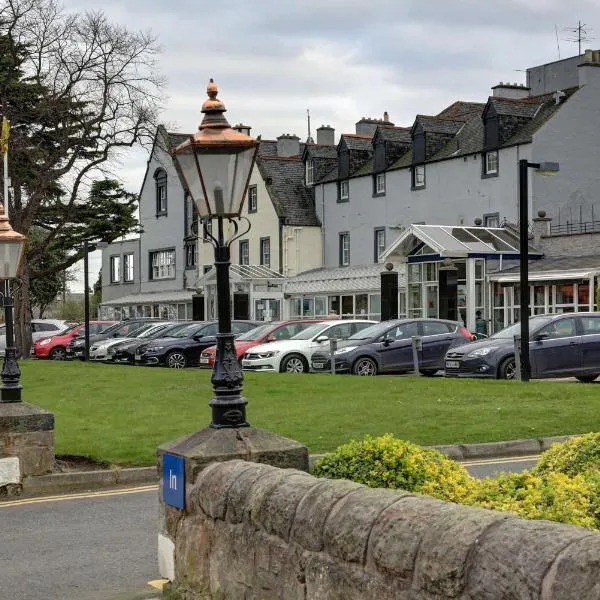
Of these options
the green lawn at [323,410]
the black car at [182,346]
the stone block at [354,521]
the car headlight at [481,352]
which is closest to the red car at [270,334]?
the black car at [182,346]

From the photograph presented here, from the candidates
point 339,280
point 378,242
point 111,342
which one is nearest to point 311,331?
point 111,342

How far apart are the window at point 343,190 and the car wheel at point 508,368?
3341 centimetres

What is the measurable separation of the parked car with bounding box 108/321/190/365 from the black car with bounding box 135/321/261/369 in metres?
1.13

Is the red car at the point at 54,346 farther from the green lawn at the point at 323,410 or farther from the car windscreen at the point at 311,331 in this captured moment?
the green lawn at the point at 323,410

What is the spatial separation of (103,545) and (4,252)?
223 inches

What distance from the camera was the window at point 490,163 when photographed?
159 feet

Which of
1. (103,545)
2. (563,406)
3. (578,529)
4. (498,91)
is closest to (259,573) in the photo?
(578,529)

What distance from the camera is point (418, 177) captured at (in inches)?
2094

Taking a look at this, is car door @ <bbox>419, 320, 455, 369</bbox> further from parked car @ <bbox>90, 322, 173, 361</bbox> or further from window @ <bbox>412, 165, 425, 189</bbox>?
window @ <bbox>412, 165, 425, 189</bbox>

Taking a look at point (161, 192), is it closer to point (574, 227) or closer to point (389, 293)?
point (389, 293)

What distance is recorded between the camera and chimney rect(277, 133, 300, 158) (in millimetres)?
67125

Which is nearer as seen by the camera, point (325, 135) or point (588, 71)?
point (588, 71)

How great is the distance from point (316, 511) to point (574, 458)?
2439mm

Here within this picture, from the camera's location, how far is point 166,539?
23.3 feet
